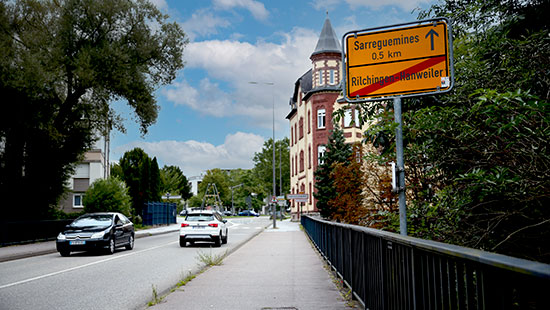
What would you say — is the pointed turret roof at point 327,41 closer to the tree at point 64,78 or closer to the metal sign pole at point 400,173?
the tree at point 64,78

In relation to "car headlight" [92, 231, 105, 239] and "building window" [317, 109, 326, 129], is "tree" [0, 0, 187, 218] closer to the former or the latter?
"car headlight" [92, 231, 105, 239]

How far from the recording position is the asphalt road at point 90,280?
27.1ft

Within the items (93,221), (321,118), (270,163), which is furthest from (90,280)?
(270,163)

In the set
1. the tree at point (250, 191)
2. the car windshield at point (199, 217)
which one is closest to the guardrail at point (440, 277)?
the car windshield at point (199, 217)

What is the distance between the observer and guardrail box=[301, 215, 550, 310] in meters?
2.10

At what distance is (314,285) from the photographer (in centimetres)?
936

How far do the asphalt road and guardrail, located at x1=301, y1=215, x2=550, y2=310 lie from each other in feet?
12.9

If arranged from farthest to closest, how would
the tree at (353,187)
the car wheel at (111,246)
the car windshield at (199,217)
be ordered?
the car windshield at (199,217)
the car wheel at (111,246)
the tree at (353,187)

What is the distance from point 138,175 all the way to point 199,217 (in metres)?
24.5

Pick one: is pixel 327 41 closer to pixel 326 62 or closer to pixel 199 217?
pixel 326 62

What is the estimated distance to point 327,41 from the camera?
2079 inches

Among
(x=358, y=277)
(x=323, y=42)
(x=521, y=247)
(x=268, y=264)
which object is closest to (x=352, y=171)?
(x=268, y=264)

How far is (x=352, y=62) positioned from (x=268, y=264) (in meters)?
8.44

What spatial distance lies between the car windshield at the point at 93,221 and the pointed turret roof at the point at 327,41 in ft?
122
